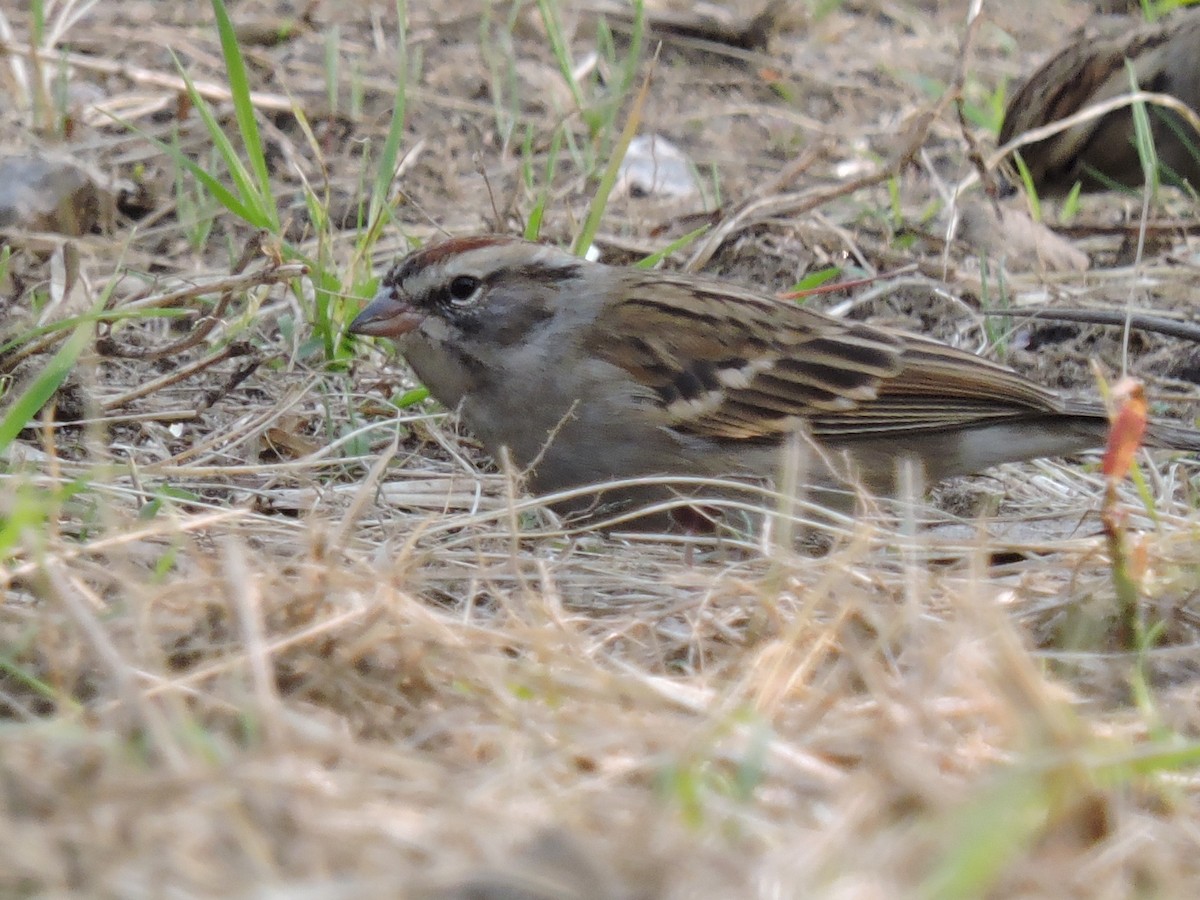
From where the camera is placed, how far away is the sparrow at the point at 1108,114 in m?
5.32

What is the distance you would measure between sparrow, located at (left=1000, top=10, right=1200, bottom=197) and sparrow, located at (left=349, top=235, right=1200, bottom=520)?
2063 mm

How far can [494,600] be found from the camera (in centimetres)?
259

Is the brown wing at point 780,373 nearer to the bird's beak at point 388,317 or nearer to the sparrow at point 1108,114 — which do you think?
the bird's beak at point 388,317

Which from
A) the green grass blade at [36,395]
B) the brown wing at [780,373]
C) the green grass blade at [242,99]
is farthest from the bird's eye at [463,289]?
the green grass blade at [36,395]

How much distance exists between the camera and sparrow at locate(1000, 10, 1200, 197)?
5320mm

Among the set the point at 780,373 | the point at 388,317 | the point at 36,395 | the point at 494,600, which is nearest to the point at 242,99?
the point at 388,317

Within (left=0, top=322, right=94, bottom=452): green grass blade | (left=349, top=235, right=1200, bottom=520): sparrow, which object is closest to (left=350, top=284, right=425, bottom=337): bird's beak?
(left=349, top=235, right=1200, bottom=520): sparrow

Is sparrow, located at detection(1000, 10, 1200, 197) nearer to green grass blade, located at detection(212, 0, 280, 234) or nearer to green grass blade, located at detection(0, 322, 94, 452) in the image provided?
green grass blade, located at detection(212, 0, 280, 234)

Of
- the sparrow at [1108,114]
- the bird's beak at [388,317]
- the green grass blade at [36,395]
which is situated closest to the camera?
the green grass blade at [36,395]

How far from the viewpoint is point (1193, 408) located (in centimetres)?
399

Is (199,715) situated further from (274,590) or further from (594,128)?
(594,128)

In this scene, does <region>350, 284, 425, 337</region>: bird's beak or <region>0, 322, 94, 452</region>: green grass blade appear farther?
<region>350, 284, 425, 337</region>: bird's beak

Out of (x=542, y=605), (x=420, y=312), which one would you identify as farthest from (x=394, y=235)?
(x=542, y=605)

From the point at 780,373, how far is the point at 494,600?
1058mm
